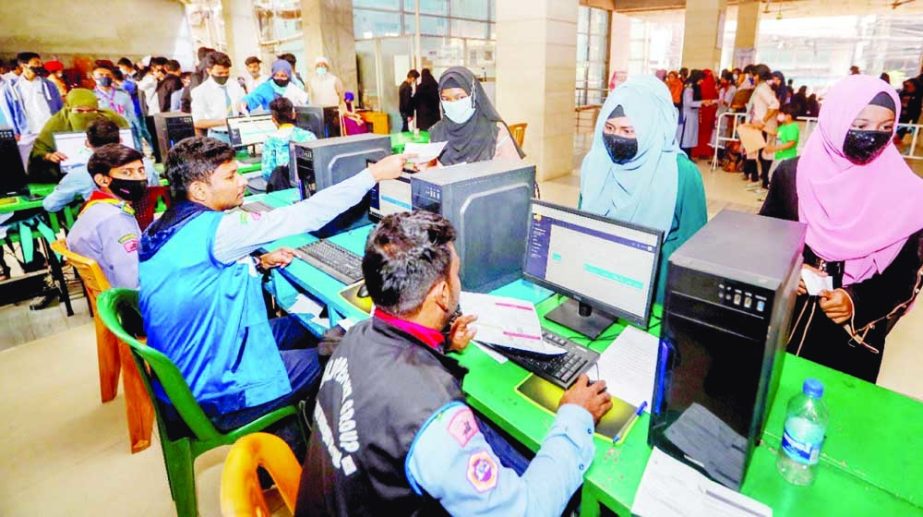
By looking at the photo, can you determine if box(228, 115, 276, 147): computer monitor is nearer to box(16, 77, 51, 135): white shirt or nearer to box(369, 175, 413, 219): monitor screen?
box(369, 175, 413, 219): monitor screen

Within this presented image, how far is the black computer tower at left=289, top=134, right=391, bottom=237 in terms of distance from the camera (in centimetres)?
248

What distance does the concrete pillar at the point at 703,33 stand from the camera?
32.4 ft

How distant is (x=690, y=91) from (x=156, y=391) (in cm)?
804

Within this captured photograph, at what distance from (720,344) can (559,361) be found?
53 cm

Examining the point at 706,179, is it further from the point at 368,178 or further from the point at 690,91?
the point at 368,178

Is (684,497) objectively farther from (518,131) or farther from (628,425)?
(518,131)

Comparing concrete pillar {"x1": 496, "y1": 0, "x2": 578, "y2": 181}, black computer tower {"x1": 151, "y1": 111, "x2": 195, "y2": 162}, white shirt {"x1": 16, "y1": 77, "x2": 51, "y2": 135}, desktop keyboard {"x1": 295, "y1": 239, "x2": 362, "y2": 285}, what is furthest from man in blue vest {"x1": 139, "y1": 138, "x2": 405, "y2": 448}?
white shirt {"x1": 16, "y1": 77, "x2": 51, "y2": 135}

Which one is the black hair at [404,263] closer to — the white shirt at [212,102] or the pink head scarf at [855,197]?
the pink head scarf at [855,197]

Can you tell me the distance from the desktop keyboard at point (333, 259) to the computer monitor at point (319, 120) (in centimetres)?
191

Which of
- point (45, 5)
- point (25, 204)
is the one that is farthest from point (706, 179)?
point (45, 5)

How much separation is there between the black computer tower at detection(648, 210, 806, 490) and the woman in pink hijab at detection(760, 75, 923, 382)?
71cm

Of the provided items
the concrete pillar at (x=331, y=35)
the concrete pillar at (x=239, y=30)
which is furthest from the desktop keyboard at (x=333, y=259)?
the concrete pillar at (x=239, y=30)

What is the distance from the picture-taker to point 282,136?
11.8 ft

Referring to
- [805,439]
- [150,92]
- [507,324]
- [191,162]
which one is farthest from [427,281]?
Result: [150,92]
